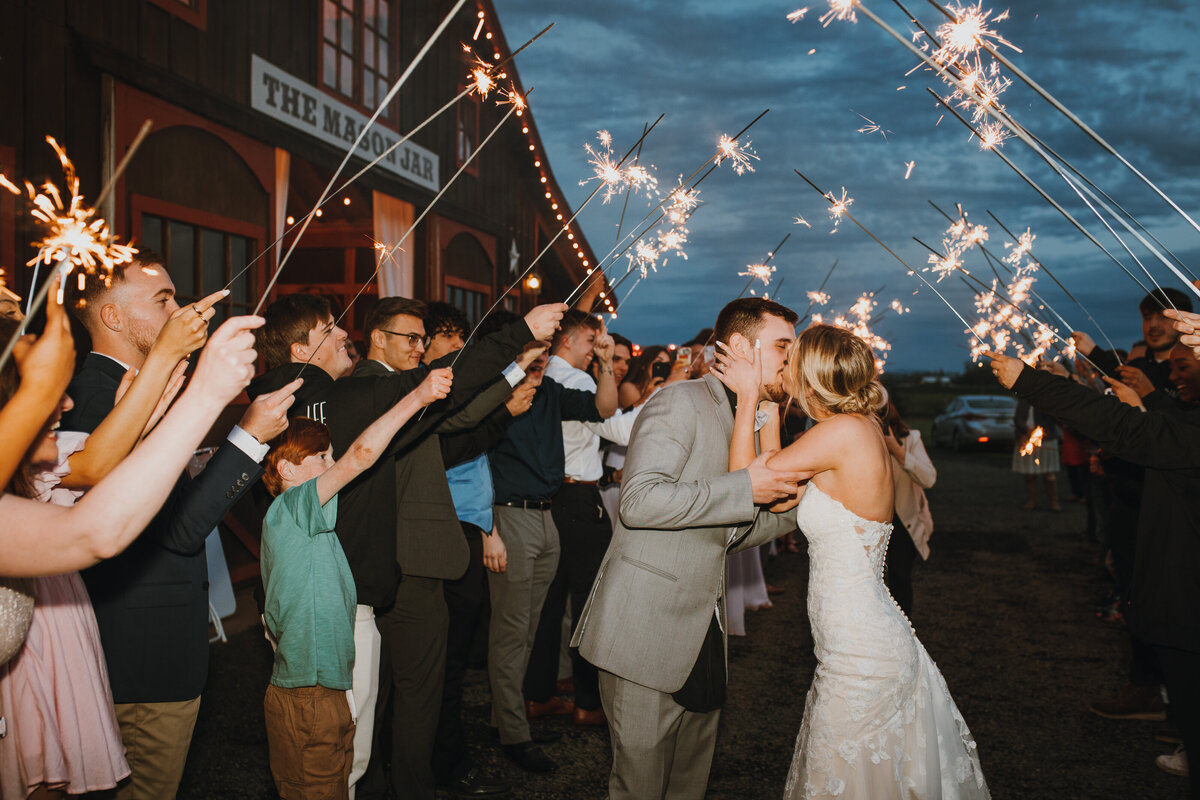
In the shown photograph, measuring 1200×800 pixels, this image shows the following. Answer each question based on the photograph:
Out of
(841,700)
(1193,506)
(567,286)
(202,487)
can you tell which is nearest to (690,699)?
(841,700)

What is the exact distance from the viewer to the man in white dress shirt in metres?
5.03

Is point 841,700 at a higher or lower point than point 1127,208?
lower

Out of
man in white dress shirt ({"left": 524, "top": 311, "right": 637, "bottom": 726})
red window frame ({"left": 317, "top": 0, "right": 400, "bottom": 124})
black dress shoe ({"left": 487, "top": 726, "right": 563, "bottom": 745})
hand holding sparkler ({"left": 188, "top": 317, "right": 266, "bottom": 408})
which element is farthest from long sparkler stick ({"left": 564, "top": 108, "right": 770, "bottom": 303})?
red window frame ({"left": 317, "top": 0, "right": 400, "bottom": 124})

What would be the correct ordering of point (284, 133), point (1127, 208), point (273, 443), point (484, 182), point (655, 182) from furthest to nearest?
point (484, 182) < point (284, 133) < point (655, 182) < point (273, 443) < point (1127, 208)

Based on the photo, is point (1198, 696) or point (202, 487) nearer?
point (202, 487)

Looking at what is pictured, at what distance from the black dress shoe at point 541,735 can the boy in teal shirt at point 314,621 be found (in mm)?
1809

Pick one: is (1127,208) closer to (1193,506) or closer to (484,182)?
(1193,506)

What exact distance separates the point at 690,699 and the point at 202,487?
1836mm

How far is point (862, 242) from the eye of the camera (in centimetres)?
475

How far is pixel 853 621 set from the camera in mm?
2967

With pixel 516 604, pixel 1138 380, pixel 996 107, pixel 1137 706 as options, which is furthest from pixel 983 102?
pixel 1137 706

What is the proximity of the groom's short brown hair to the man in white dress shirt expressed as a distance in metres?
1.84

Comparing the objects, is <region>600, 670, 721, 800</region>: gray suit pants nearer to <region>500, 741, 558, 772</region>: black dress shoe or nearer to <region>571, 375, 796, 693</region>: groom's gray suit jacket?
<region>571, 375, 796, 693</region>: groom's gray suit jacket

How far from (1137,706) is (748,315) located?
425cm
